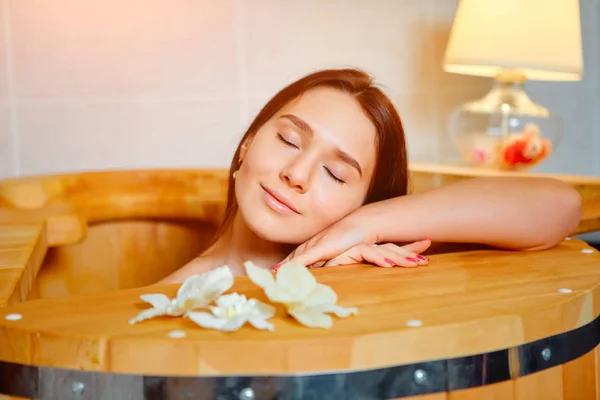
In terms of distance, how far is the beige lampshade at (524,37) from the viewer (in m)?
2.26

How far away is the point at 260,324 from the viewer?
80cm

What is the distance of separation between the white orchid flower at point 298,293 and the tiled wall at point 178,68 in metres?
1.63

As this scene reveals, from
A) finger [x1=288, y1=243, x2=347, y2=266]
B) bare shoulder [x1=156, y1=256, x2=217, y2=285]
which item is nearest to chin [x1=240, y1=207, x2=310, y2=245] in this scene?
finger [x1=288, y1=243, x2=347, y2=266]

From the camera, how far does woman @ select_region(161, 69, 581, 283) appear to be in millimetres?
1249

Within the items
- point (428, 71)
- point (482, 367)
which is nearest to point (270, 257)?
point (482, 367)

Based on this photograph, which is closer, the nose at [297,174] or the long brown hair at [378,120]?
the nose at [297,174]

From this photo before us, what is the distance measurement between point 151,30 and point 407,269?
4.87 feet

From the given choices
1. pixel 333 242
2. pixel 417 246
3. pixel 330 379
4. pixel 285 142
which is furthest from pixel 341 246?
pixel 330 379

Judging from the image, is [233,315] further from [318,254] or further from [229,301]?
[318,254]

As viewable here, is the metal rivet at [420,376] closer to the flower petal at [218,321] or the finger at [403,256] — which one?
the flower petal at [218,321]

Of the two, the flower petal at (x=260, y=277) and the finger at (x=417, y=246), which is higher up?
the flower petal at (x=260, y=277)

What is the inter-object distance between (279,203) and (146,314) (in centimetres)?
52

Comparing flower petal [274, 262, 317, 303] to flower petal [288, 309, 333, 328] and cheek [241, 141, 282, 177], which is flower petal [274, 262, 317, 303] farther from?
cheek [241, 141, 282, 177]

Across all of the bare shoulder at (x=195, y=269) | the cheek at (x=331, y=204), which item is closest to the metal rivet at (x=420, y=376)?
the cheek at (x=331, y=204)
